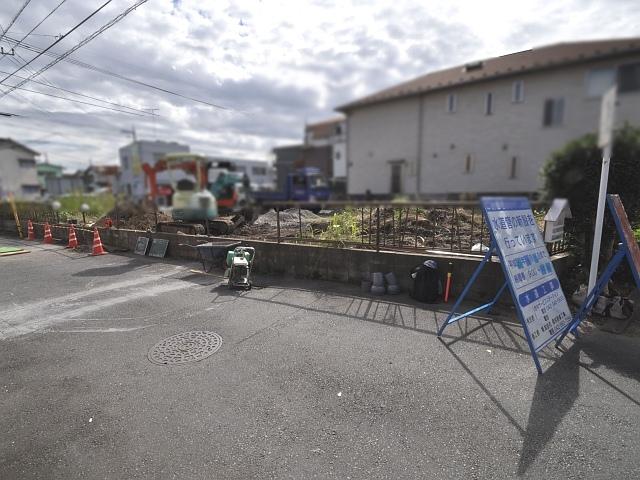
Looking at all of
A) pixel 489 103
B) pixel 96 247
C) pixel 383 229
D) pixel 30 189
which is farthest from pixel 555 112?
pixel 96 247

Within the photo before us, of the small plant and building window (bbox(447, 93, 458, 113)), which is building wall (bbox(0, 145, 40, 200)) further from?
the small plant

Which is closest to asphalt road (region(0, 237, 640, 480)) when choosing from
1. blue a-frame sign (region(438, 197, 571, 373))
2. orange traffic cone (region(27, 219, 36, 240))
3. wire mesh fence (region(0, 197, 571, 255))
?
blue a-frame sign (region(438, 197, 571, 373))

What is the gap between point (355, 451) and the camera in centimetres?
237

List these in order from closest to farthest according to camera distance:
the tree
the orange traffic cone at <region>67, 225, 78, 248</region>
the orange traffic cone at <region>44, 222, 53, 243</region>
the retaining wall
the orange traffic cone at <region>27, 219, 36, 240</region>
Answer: the tree, the retaining wall, the orange traffic cone at <region>67, 225, 78, 248</region>, the orange traffic cone at <region>44, 222, 53, 243</region>, the orange traffic cone at <region>27, 219, 36, 240</region>

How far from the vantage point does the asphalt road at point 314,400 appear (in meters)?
2.28

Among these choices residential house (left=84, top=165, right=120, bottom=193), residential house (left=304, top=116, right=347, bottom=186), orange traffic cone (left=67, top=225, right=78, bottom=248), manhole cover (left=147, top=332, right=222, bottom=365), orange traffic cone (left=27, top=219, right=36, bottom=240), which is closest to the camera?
residential house (left=304, top=116, right=347, bottom=186)

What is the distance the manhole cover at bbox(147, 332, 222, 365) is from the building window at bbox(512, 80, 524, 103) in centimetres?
383

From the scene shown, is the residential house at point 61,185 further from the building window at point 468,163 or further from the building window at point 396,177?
the building window at point 468,163

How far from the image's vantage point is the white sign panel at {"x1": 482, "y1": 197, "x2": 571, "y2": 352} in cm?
313

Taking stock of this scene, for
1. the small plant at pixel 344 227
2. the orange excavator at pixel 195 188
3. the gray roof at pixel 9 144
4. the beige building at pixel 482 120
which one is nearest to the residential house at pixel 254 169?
the orange excavator at pixel 195 188

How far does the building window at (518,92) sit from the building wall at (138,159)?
1188mm

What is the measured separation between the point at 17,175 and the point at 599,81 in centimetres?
364

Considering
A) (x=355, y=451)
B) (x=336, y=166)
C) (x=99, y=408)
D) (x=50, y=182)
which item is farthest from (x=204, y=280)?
(x=336, y=166)

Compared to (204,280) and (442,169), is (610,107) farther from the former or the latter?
(204,280)
